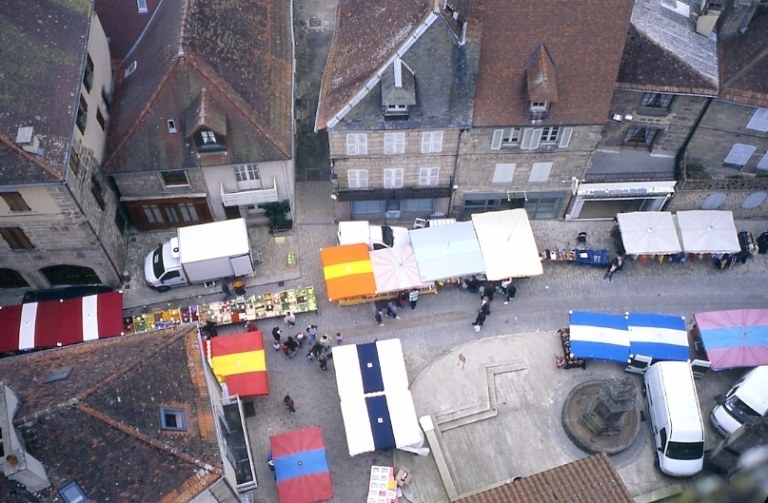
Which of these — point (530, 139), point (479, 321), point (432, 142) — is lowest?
point (479, 321)

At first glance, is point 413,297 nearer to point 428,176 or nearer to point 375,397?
point 375,397

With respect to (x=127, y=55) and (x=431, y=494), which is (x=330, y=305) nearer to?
(x=431, y=494)

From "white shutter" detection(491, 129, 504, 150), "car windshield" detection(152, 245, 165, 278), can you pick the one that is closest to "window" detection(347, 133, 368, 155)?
"white shutter" detection(491, 129, 504, 150)

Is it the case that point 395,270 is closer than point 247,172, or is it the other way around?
point 395,270

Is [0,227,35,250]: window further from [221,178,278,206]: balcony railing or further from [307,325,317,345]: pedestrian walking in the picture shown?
[307,325,317,345]: pedestrian walking

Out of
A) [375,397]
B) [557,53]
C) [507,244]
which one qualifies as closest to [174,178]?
[375,397]

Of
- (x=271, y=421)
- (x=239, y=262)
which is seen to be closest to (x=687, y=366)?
(x=271, y=421)
